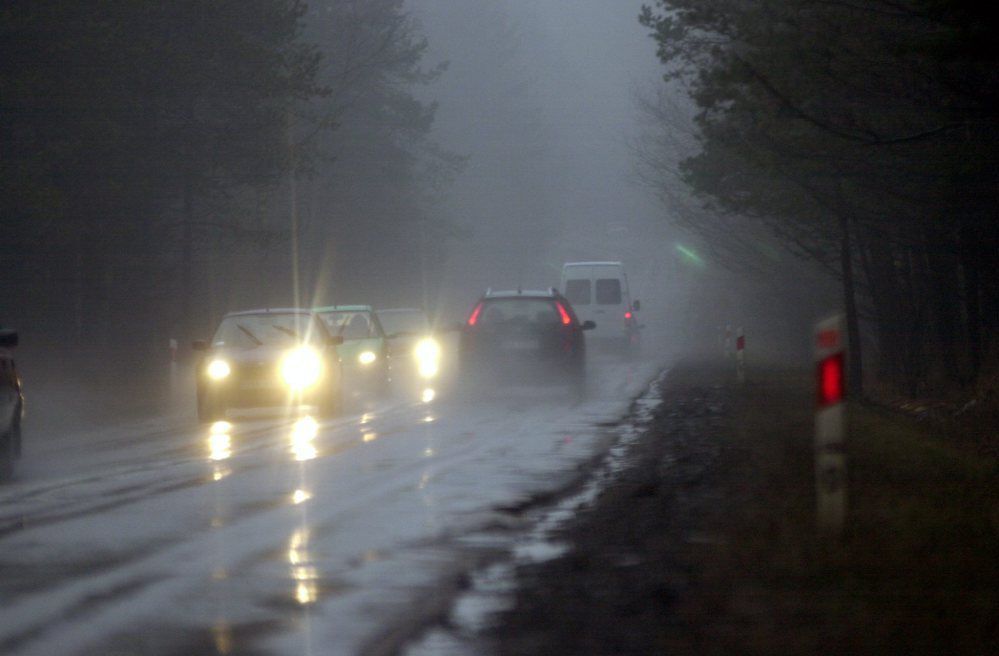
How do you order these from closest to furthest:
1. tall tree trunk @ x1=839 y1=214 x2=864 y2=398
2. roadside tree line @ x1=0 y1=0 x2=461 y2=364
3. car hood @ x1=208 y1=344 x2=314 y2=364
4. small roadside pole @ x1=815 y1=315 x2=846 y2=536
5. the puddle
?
the puddle → small roadside pole @ x1=815 y1=315 x2=846 y2=536 → car hood @ x1=208 y1=344 x2=314 y2=364 → tall tree trunk @ x1=839 y1=214 x2=864 y2=398 → roadside tree line @ x1=0 y1=0 x2=461 y2=364

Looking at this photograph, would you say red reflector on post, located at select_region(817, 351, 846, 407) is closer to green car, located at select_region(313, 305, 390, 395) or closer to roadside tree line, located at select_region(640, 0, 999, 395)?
roadside tree line, located at select_region(640, 0, 999, 395)

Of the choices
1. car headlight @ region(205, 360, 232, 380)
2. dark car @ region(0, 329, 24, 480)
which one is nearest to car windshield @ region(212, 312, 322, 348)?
car headlight @ region(205, 360, 232, 380)

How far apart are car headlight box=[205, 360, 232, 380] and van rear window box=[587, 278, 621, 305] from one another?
23.2 metres

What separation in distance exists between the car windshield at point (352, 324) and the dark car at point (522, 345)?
4012 mm

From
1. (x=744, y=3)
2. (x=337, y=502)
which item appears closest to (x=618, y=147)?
(x=744, y=3)

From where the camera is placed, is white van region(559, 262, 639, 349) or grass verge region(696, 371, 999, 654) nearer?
grass verge region(696, 371, 999, 654)

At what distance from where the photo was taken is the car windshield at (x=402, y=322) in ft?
127

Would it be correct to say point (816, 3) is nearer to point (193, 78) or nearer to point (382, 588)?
point (382, 588)

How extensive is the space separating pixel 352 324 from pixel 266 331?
8.16m

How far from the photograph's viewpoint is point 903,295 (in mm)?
30125

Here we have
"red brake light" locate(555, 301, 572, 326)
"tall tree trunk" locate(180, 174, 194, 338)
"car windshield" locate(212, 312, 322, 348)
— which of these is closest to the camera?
"car windshield" locate(212, 312, 322, 348)

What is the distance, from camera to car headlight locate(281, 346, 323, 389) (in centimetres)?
2217

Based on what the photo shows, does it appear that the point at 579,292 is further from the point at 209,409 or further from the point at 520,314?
the point at 209,409

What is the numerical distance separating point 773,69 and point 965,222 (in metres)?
4.21
